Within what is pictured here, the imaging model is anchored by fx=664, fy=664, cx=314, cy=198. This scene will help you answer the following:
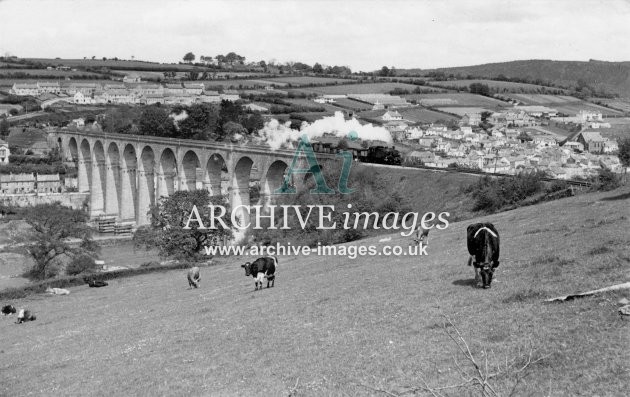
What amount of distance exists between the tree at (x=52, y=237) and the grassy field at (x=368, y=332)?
28960 mm

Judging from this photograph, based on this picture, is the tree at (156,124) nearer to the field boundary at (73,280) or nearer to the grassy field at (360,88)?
the grassy field at (360,88)

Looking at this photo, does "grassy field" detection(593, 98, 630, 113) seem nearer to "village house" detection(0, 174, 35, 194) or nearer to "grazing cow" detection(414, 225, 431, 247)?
"village house" detection(0, 174, 35, 194)

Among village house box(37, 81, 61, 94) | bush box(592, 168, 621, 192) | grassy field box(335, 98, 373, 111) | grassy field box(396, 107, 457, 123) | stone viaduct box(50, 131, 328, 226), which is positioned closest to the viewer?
bush box(592, 168, 621, 192)

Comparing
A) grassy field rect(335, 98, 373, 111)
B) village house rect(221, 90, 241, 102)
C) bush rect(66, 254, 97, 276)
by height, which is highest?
village house rect(221, 90, 241, 102)

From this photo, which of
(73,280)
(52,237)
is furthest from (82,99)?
(73,280)

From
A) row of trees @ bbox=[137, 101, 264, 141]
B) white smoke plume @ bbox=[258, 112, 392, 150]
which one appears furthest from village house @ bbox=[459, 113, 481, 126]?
white smoke plume @ bbox=[258, 112, 392, 150]

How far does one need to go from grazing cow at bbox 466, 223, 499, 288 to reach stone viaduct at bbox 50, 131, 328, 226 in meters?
50.4

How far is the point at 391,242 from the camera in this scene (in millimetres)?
35469

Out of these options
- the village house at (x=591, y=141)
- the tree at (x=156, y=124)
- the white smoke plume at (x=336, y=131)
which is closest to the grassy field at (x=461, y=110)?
the village house at (x=591, y=141)

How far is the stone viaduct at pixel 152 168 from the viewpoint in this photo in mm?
71706

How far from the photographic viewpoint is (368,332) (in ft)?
47.1

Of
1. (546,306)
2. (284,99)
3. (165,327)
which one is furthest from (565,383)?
(284,99)

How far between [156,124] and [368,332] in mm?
113228

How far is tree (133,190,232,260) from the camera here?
5116cm
